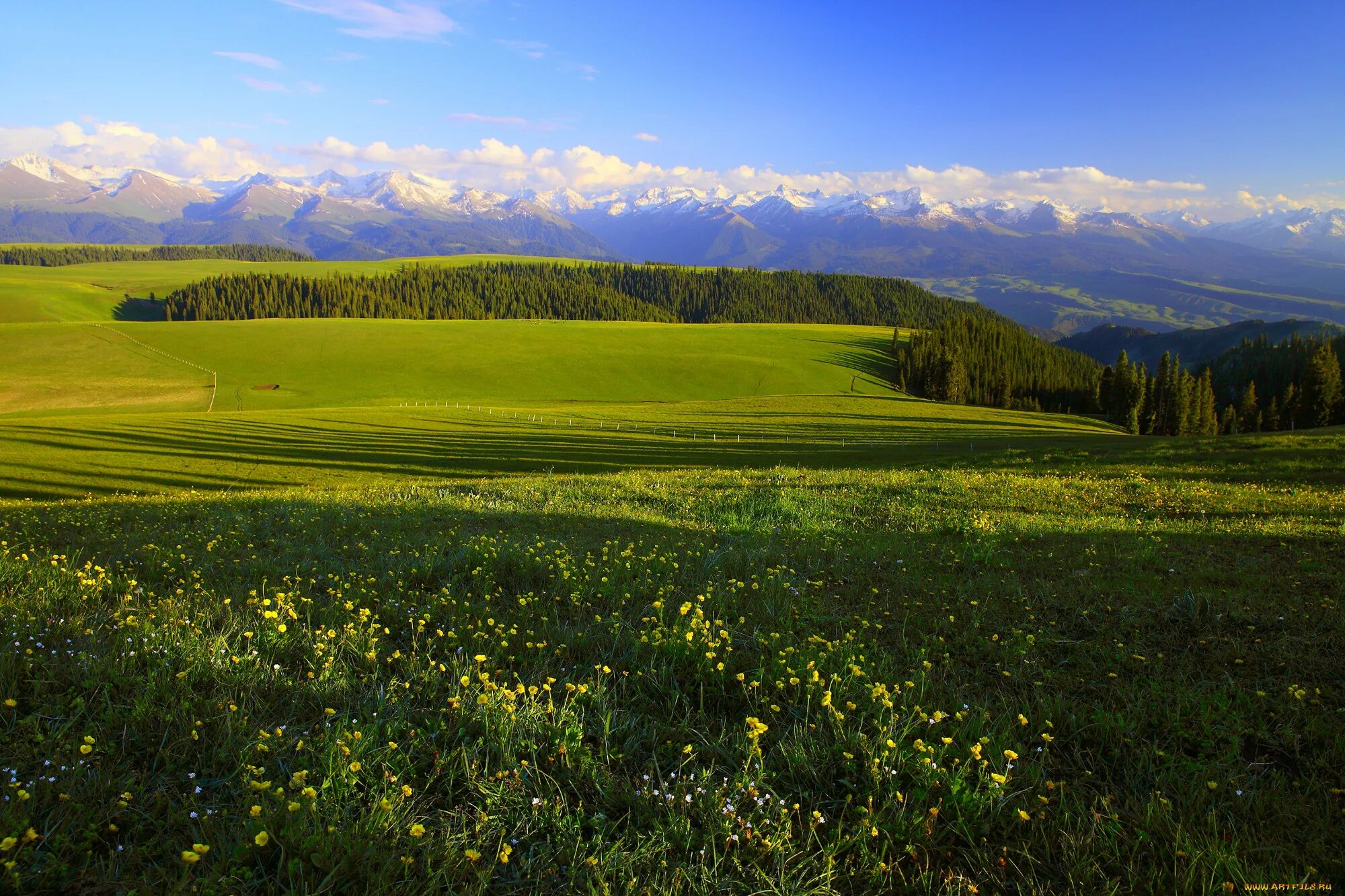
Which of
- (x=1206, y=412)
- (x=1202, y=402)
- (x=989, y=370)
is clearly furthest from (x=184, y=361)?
(x=1206, y=412)

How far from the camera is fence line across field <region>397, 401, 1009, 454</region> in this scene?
55.4 m

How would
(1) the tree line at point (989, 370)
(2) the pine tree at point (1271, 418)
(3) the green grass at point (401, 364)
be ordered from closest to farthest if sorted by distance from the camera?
(3) the green grass at point (401, 364) < (2) the pine tree at point (1271, 418) < (1) the tree line at point (989, 370)

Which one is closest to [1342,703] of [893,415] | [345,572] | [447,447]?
[345,572]

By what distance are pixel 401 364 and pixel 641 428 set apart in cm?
6289

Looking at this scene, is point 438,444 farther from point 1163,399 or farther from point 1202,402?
point 1202,402

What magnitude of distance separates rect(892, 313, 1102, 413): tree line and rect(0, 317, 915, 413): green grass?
991 cm

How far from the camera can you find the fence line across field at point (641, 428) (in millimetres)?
55438

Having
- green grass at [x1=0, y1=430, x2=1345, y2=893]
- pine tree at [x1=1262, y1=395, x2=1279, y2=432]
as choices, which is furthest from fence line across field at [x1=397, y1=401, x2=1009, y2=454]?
pine tree at [x1=1262, y1=395, x2=1279, y2=432]

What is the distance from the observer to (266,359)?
106125mm

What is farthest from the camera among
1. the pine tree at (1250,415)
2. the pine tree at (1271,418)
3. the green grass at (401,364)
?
the pine tree at (1250,415)

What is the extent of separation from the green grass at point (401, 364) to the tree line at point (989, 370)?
390 inches

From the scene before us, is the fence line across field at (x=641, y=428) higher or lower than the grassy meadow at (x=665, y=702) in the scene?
lower

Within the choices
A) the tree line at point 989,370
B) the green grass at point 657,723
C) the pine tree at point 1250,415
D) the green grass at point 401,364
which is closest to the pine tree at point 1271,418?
the pine tree at point 1250,415

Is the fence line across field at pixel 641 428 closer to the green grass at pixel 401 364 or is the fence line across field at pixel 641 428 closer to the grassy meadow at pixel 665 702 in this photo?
the green grass at pixel 401 364
